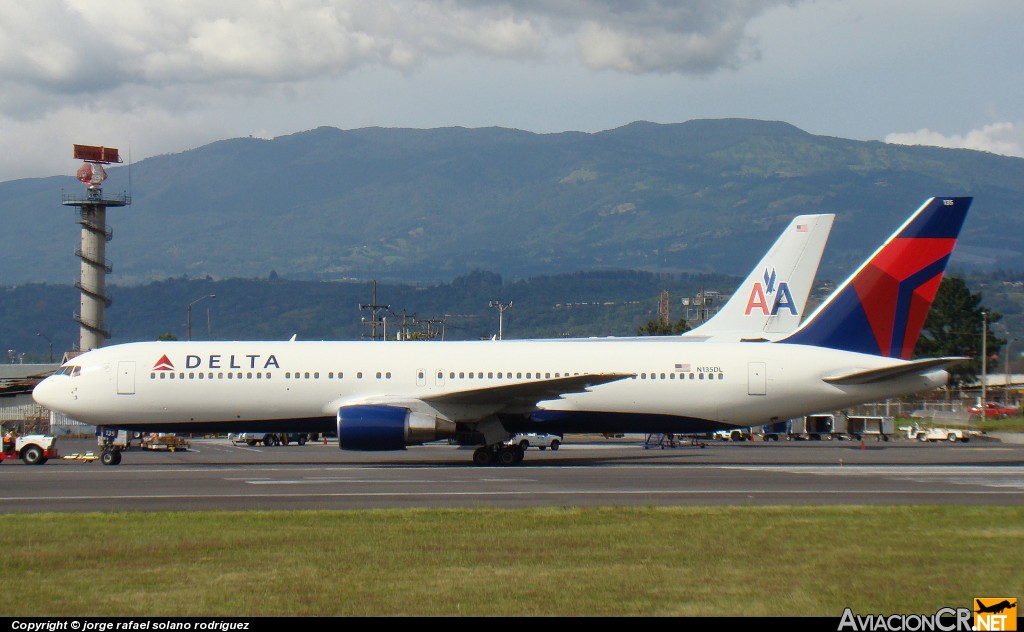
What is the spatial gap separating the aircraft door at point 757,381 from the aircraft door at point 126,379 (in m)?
18.3

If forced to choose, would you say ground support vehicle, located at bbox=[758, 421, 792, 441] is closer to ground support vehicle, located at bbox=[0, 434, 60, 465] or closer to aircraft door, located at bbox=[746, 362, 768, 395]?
aircraft door, located at bbox=[746, 362, 768, 395]

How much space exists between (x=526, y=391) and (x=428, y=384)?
3.18m

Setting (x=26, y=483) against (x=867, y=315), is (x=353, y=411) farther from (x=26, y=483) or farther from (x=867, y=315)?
(x=867, y=315)

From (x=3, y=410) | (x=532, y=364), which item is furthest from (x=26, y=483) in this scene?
(x=3, y=410)

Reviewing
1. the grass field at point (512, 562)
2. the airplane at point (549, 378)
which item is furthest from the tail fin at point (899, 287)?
the grass field at point (512, 562)

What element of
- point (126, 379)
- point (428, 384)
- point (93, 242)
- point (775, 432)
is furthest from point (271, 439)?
point (93, 242)

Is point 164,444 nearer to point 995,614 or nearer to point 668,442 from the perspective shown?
point 668,442

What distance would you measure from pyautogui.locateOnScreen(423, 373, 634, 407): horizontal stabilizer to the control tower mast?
233 feet

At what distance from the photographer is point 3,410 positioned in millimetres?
80438

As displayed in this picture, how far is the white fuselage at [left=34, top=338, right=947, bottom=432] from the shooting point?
34000 mm

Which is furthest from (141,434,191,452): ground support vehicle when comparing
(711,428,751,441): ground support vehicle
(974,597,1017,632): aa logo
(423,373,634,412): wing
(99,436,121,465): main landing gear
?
(974,597,1017,632): aa logo

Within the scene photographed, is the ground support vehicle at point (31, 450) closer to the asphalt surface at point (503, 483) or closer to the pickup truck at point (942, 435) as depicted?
the asphalt surface at point (503, 483)

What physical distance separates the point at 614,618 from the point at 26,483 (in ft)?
65.7

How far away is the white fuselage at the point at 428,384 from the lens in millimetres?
34000
